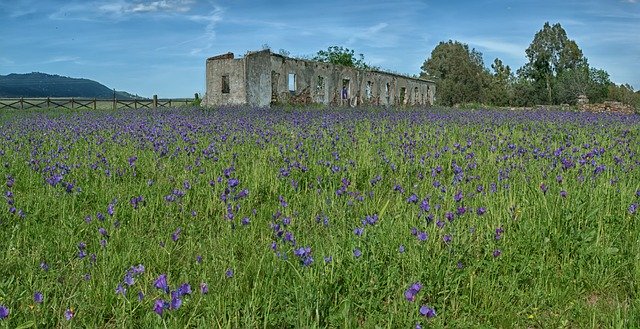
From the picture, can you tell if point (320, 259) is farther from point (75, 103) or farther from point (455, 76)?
point (455, 76)

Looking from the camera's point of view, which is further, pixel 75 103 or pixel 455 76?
pixel 455 76

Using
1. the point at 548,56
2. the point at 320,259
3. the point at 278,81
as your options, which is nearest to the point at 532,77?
the point at 548,56

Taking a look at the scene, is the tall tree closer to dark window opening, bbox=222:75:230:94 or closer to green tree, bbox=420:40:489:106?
green tree, bbox=420:40:489:106

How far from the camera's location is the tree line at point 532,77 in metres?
59.8

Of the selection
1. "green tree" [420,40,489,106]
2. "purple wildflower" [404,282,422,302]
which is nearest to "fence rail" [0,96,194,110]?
"purple wildflower" [404,282,422,302]

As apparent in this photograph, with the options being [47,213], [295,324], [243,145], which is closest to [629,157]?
[243,145]

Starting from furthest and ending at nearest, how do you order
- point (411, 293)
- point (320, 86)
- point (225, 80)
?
point (320, 86)
point (225, 80)
point (411, 293)

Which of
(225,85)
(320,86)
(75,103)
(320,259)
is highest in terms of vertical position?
(320,86)

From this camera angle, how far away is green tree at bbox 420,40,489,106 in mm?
64312

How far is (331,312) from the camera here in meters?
2.31

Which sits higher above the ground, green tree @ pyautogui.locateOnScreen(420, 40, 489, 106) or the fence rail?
green tree @ pyautogui.locateOnScreen(420, 40, 489, 106)

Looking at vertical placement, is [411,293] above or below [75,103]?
below

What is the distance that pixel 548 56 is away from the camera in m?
62.7

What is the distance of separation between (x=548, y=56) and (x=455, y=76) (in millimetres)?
10843
